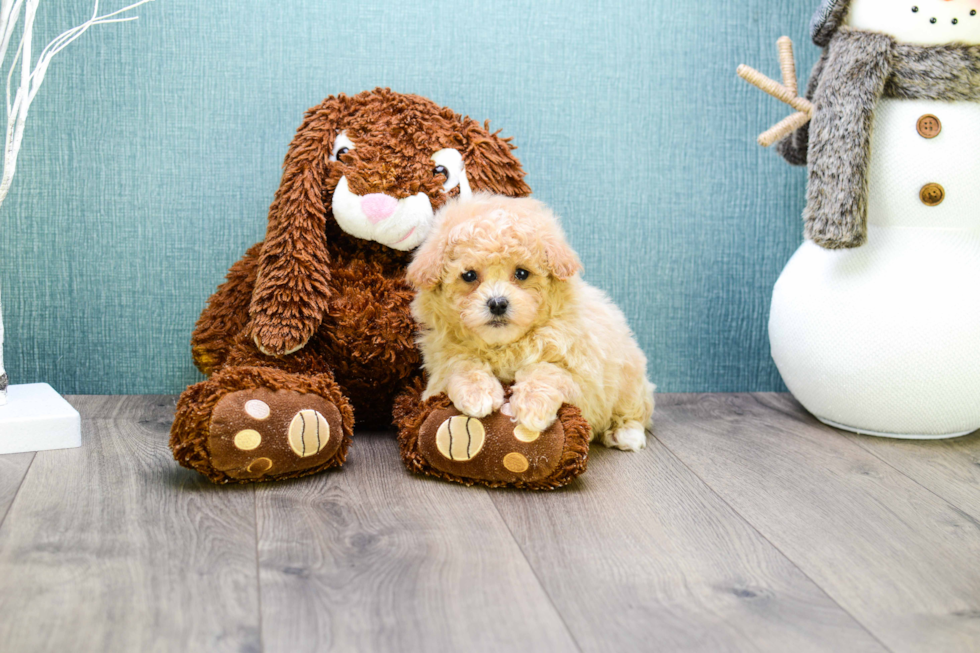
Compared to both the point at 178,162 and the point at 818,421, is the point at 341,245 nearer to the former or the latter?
the point at 178,162

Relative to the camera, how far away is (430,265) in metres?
1.08

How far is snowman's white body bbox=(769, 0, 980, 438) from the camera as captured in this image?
4.19ft

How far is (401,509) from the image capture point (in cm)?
101

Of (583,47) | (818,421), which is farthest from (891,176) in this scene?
(583,47)

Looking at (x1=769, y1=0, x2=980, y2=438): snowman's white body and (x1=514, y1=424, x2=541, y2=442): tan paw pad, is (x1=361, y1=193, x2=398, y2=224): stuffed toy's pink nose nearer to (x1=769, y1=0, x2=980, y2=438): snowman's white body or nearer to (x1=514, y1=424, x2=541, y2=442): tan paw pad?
(x1=514, y1=424, x2=541, y2=442): tan paw pad

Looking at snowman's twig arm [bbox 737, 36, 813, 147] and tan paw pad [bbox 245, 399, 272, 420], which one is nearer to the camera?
tan paw pad [bbox 245, 399, 272, 420]

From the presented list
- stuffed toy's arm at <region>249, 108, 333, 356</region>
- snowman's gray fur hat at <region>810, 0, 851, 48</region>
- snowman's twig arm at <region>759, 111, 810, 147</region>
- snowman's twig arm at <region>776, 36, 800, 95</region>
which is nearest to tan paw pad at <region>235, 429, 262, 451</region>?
stuffed toy's arm at <region>249, 108, 333, 356</region>

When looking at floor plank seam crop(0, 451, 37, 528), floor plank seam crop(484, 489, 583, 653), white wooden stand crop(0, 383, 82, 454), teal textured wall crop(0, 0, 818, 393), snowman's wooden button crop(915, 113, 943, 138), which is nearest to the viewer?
floor plank seam crop(484, 489, 583, 653)

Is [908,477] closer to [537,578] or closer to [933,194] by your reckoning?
[933,194]

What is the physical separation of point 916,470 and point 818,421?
26 centimetres

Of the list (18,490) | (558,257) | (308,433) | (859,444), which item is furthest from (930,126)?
(18,490)

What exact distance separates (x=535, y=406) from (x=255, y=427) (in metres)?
0.34

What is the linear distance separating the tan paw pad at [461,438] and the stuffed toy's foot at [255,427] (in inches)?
5.5

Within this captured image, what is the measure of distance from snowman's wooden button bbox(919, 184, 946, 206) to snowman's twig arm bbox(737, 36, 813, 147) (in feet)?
0.66
